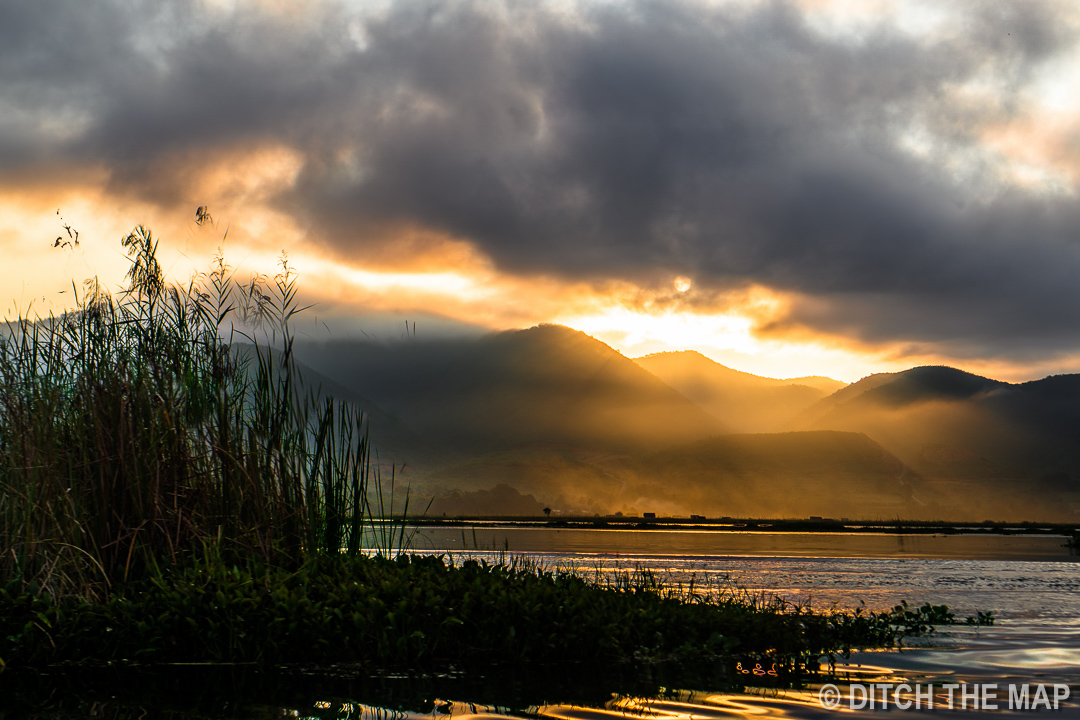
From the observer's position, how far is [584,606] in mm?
10664

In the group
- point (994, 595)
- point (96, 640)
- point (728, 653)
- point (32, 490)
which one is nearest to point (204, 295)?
point (32, 490)

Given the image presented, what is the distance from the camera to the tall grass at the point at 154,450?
10195 millimetres

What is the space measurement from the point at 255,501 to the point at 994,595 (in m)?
18.6

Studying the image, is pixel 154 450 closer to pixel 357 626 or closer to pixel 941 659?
pixel 357 626

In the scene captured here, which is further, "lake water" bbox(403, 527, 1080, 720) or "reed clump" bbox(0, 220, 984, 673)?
"reed clump" bbox(0, 220, 984, 673)

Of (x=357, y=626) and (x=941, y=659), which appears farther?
(x=941, y=659)

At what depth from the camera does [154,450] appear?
10.6 metres

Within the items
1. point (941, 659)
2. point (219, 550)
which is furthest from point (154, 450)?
point (941, 659)

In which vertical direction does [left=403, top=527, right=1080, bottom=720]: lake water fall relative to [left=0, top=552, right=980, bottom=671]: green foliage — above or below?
below

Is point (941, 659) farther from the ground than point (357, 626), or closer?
closer

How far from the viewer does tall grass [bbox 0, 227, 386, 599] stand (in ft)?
33.4

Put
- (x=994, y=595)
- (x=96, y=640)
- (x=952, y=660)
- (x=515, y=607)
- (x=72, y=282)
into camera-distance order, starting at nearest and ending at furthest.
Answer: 1. (x=96, y=640)
2. (x=515, y=607)
3. (x=952, y=660)
4. (x=72, y=282)
5. (x=994, y=595)

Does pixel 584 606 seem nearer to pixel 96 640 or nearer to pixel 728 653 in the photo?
pixel 728 653

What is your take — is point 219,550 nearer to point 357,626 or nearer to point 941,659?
point 357,626
